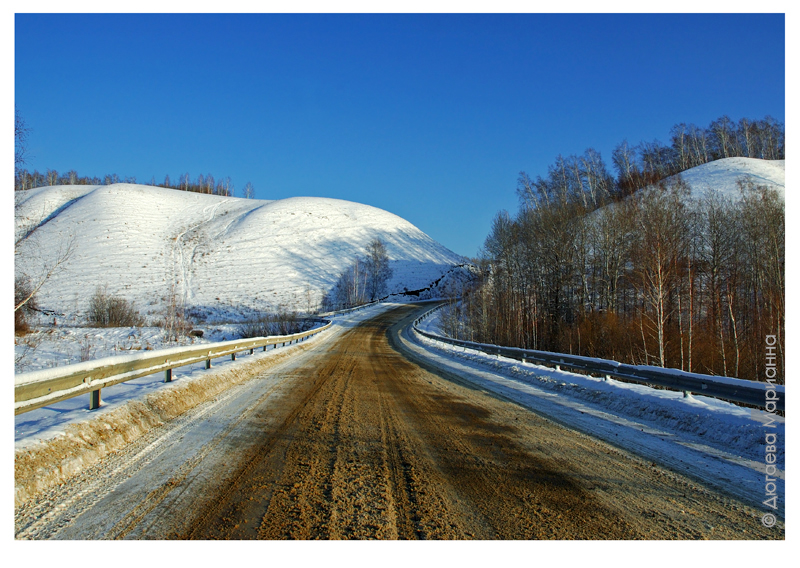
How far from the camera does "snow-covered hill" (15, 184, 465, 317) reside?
200ft

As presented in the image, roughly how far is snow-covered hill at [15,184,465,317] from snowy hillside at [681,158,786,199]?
47.3m

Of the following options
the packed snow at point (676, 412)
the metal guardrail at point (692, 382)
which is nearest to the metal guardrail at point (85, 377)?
the packed snow at point (676, 412)

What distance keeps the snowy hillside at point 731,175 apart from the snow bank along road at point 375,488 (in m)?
67.6

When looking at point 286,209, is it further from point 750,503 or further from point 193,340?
point 750,503

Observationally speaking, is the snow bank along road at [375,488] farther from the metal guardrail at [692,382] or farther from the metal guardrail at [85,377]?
the metal guardrail at [692,382]

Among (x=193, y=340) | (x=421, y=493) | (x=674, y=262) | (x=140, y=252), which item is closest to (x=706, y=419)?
(x=421, y=493)

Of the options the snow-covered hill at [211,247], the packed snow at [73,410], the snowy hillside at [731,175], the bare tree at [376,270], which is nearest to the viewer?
the packed snow at [73,410]

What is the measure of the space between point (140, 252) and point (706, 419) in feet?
286

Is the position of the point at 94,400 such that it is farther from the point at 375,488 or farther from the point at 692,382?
the point at 692,382

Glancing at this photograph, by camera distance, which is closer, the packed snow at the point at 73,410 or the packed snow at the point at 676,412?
the packed snow at the point at 73,410

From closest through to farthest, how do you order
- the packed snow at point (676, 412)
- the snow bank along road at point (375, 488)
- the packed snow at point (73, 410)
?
the snow bank along road at point (375, 488) < the packed snow at point (73, 410) < the packed snow at point (676, 412)

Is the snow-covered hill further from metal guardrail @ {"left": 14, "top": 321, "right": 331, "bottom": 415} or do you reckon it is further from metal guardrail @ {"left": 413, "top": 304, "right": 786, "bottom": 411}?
metal guardrail @ {"left": 413, "top": 304, "right": 786, "bottom": 411}

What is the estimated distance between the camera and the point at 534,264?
35.2 m

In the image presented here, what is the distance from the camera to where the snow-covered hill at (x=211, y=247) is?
6097 cm
